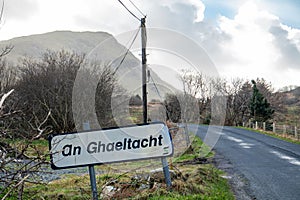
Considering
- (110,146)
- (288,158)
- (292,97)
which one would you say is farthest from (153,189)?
(292,97)

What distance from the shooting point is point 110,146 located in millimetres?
5930

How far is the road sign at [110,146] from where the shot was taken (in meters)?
5.83

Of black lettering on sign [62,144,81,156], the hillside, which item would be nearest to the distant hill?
the hillside

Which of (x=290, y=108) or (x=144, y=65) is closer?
(x=144, y=65)

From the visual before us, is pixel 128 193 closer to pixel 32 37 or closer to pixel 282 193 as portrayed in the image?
pixel 282 193

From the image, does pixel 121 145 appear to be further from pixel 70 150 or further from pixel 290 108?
pixel 290 108

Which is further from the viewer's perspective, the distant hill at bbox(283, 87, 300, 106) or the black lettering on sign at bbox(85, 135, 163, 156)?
the distant hill at bbox(283, 87, 300, 106)

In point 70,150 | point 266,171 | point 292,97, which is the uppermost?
point 292,97

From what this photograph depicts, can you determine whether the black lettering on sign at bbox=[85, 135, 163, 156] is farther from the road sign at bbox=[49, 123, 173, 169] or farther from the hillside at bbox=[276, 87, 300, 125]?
the hillside at bbox=[276, 87, 300, 125]

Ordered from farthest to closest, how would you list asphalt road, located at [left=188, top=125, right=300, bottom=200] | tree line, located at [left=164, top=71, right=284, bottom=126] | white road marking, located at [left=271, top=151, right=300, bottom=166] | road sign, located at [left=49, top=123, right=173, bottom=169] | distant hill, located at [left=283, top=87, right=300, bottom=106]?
distant hill, located at [left=283, top=87, right=300, bottom=106]
tree line, located at [left=164, top=71, right=284, bottom=126]
white road marking, located at [left=271, top=151, right=300, bottom=166]
asphalt road, located at [left=188, top=125, right=300, bottom=200]
road sign, located at [left=49, top=123, right=173, bottom=169]

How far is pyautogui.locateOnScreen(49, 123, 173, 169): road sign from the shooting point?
5.83 meters

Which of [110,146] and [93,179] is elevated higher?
[110,146]

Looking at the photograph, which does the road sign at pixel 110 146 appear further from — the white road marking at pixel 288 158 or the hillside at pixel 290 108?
the hillside at pixel 290 108

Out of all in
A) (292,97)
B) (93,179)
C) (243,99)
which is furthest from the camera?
(292,97)
